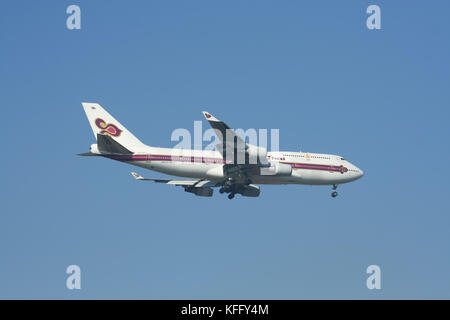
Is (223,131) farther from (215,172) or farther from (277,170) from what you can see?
(277,170)

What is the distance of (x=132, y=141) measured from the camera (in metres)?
72.8

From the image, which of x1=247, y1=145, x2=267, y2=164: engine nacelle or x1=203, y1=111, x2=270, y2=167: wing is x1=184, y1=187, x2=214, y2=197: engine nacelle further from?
x1=247, y1=145, x2=267, y2=164: engine nacelle

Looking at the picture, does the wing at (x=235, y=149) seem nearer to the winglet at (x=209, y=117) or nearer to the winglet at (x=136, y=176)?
the winglet at (x=209, y=117)

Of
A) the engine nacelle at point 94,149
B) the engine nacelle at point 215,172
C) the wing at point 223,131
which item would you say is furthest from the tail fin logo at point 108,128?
the wing at point 223,131

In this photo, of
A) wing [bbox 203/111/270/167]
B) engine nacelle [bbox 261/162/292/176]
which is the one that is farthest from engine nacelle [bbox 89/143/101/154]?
engine nacelle [bbox 261/162/292/176]

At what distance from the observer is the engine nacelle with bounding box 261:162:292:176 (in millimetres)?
71650

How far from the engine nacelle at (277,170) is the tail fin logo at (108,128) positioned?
13862 mm

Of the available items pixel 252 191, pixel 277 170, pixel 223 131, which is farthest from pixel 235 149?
pixel 252 191

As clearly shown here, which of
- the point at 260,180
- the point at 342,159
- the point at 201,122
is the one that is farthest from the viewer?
the point at 342,159

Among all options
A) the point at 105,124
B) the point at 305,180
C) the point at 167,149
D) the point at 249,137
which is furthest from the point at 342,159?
the point at 105,124

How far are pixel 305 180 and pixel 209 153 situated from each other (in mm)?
9899

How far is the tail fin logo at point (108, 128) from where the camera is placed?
7425cm
